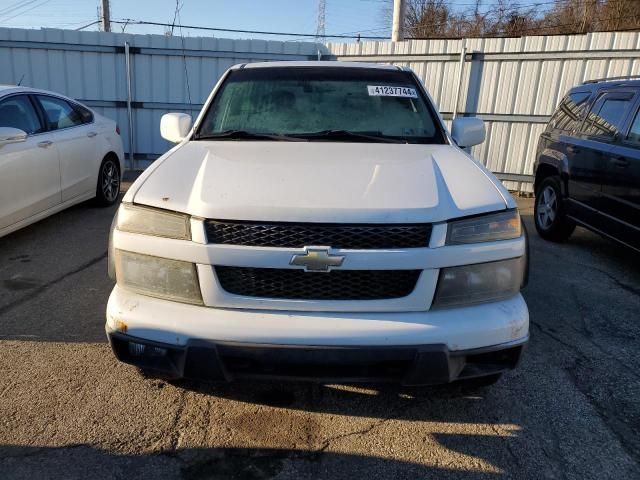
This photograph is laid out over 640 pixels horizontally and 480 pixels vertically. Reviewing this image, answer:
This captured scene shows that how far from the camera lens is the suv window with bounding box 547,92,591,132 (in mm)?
5639

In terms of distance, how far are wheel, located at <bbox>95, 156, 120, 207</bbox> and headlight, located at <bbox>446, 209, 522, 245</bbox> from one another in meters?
5.48

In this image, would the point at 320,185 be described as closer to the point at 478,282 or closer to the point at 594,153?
the point at 478,282

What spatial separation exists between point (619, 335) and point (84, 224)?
18.3ft

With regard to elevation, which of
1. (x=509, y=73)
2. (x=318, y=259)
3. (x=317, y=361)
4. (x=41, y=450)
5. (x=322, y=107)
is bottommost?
(x=41, y=450)

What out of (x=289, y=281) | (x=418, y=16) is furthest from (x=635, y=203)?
(x=418, y=16)

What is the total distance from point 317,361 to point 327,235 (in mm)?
526

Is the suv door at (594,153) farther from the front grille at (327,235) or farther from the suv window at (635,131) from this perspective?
the front grille at (327,235)

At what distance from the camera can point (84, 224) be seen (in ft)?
19.7

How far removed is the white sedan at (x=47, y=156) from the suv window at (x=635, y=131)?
220 inches

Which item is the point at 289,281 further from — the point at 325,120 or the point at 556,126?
the point at 556,126

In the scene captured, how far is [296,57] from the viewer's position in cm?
962

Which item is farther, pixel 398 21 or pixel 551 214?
pixel 398 21

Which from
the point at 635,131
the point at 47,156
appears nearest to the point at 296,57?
the point at 47,156

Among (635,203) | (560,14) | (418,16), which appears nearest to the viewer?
(635,203)
